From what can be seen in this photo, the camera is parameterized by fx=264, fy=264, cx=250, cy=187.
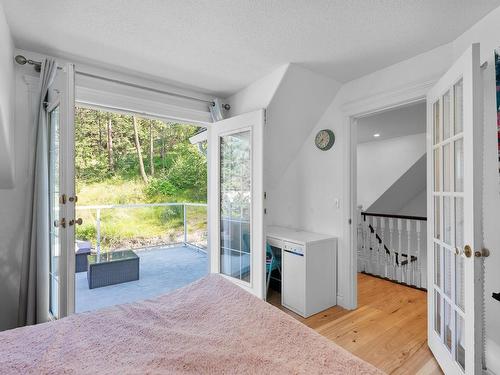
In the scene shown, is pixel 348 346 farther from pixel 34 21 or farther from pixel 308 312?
pixel 34 21

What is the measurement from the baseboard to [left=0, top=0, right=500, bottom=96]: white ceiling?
83.9 inches

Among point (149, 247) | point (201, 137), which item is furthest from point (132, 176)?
point (201, 137)

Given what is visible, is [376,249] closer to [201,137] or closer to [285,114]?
[285,114]

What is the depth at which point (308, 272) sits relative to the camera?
2.62 m

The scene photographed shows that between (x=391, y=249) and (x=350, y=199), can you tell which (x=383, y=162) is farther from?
(x=350, y=199)

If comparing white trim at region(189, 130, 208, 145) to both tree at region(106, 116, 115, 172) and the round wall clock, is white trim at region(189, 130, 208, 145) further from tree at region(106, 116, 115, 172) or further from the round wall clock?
tree at region(106, 116, 115, 172)

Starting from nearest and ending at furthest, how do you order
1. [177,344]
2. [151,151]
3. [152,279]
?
[177,344] → [152,279] → [151,151]

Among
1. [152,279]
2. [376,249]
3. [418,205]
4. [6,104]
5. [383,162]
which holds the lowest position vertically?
[152,279]

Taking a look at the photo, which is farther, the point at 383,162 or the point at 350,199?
the point at 383,162

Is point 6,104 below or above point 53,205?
above

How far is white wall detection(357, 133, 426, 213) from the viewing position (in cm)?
451

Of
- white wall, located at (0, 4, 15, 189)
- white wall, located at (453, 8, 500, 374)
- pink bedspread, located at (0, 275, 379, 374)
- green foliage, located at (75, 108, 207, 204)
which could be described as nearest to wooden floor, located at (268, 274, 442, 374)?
white wall, located at (453, 8, 500, 374)

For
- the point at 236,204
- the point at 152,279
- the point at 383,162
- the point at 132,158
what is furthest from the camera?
the point at 132,158

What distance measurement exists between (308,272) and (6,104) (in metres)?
2.79
